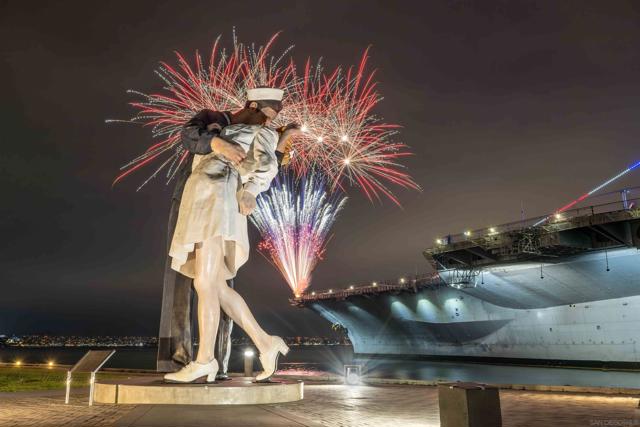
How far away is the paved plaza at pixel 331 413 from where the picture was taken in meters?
4.81

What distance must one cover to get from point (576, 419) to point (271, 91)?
20.3 feet

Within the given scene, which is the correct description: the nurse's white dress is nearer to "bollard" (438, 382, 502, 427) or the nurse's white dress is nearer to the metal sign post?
the metal sign post

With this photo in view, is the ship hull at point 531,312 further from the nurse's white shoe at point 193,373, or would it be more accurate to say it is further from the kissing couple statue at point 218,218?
the nurse's white shoe at point 193,373

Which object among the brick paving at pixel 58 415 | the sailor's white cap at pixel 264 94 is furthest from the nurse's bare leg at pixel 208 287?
the sailor's white cap at pixel 264 94

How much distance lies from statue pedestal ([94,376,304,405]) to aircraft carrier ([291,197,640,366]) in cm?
3043

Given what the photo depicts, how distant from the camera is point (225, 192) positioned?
5.88 meters

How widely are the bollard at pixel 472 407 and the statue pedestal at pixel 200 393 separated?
2.17 metres

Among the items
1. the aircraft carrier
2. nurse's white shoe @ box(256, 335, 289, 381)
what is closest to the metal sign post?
nurse's white shoe @ box(256, 335, 289, 381)

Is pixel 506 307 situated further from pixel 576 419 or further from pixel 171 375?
pixel 171 375

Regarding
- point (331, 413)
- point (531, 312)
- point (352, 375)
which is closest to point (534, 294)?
point (531, 312)

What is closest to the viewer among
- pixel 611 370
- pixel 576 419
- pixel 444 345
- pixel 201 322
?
pixel 201 322

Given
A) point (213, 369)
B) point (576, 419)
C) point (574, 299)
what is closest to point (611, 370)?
point (574, 299)

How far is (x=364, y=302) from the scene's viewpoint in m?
57.4

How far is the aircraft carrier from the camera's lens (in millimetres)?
32312
